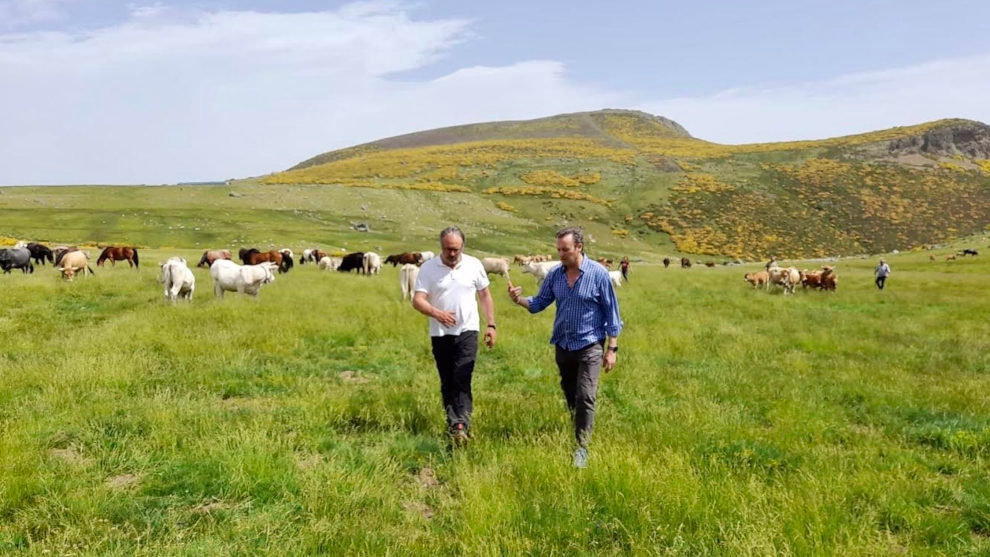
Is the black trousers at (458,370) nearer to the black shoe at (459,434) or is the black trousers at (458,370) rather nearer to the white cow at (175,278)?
the black shoe at (459,434)

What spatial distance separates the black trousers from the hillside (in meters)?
64.9

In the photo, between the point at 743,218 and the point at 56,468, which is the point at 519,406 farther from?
the point at 743,218

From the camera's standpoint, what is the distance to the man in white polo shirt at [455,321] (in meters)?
6.22

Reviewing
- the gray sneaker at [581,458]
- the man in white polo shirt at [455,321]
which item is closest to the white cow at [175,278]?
the man in white polo shirt at [455,321]

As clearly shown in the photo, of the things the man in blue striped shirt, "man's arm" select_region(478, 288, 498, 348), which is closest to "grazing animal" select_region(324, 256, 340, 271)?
"man's arm" select_region(478, 288, 498, 348)

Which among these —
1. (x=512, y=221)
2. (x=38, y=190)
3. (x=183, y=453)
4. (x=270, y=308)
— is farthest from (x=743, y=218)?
(x=38, y=190)

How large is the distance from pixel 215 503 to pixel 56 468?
1.55 meters

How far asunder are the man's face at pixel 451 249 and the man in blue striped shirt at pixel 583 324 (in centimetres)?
108

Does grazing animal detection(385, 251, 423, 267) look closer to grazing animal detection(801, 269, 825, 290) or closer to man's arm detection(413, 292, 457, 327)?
grazing animal detection(801, 269, 825, 290)

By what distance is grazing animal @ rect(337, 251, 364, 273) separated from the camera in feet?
107

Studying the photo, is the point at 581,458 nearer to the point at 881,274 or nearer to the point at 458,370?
the point at 458,370

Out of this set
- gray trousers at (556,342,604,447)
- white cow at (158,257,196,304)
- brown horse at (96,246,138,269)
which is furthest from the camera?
brown horse at (96,246,138,269)

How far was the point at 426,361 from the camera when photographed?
1060 centimetres

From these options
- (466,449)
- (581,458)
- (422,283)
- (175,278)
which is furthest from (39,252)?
(581,458)
